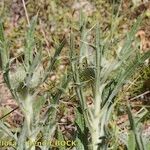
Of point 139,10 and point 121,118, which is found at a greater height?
point 139,10

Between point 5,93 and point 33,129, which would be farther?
point 5,93

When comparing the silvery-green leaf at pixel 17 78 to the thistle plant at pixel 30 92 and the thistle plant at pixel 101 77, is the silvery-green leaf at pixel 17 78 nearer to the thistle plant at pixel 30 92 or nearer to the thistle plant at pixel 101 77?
the thistle plant at pixel 30 92

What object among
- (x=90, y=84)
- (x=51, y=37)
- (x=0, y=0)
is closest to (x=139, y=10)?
(x=51, y=37)

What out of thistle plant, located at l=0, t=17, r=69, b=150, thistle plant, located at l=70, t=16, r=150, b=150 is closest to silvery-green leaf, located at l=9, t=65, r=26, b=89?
thistle plant, located at l=0, t=17, r=69, b=150

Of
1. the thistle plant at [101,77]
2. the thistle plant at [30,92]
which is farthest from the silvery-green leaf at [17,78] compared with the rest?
the thistle plant at [101,77]

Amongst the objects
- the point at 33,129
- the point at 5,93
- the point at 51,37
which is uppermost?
the point at 51,37

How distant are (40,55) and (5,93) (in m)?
1.43

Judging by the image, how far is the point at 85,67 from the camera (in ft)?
3.96

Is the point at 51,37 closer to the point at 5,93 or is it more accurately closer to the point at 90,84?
the point at 5,93

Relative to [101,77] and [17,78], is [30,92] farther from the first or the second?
[101,77]

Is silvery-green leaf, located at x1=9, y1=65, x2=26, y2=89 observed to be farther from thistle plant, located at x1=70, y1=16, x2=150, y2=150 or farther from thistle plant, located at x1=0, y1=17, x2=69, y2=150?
thistle plant, located at x1=70, y1=16, x2=150, y2=150

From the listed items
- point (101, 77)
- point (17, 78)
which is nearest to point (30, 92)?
point (17, 78)

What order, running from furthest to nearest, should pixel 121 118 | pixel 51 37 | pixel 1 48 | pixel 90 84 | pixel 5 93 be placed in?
pixel 51 37
pixel 5 93
pixel 121 118
pixel 90 84
pixel 1 48

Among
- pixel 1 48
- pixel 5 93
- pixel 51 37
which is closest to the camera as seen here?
pixel 1 48
